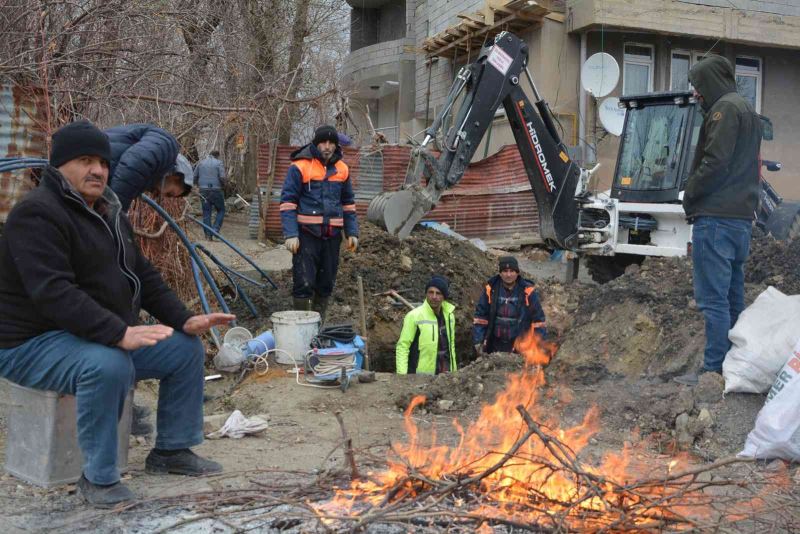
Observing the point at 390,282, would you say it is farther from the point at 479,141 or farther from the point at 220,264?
the point at 220,264

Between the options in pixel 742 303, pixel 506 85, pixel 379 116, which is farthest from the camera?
pixel 379 116

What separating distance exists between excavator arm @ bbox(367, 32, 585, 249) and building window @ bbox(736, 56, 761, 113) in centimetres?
930

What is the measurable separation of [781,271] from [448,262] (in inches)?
197

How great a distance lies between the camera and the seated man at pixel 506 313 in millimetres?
7305

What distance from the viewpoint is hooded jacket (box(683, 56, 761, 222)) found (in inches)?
198

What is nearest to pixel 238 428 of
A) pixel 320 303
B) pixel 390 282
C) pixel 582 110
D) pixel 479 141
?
pixel 320 303

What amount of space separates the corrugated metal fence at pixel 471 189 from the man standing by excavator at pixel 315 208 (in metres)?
7.46

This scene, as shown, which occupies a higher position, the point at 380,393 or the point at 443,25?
the point at 443,25

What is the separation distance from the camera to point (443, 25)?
785 inches

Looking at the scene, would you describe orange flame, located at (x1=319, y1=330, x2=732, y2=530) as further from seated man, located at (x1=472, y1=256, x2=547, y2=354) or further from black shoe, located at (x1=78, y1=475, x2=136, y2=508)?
seated man, located at (x1=472, y1=256, x2=547, y2=354)

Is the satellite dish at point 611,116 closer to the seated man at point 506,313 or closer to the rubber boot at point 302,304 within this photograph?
the seated man at point 506,313

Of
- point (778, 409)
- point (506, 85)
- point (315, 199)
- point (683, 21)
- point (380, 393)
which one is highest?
point (683, 21)

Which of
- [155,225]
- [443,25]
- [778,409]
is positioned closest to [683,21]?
[443,25]

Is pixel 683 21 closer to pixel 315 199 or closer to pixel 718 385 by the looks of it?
pixel 315 199
